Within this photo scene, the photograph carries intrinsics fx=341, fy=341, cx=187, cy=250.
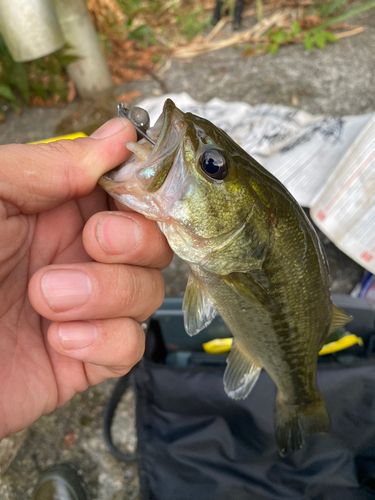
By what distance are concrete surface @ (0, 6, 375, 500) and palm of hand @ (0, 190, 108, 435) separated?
90 centimetres

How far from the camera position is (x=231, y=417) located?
1.93 m

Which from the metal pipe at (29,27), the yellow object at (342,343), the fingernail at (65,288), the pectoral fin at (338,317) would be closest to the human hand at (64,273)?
the fingernail at (65,288)

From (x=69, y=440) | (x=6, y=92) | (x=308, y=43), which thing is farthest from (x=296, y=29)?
(x=69, y=440)

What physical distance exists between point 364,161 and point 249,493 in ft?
7.10

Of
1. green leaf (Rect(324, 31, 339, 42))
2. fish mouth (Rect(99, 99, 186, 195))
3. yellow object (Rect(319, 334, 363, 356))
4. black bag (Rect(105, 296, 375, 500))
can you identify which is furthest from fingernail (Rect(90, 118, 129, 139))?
green leaf (Rect(324, 31, 339, 42))

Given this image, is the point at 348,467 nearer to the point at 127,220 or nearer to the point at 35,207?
the point at 127,220

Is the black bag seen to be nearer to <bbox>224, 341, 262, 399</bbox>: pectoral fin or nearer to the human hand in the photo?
<bbox>224, 341, 262, 399</bbox>: pectoral fin

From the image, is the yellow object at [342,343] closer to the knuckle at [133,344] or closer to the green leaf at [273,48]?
the knuckle at [133,344]

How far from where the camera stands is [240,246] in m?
1.26

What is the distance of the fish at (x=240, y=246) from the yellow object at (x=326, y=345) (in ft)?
1.64

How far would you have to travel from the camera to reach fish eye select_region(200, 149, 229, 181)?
3.76 feet

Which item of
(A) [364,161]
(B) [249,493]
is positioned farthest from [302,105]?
(B) [249,493]

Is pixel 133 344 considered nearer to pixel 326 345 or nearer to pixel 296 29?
pixel 326 345

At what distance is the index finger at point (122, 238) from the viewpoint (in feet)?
4.03
